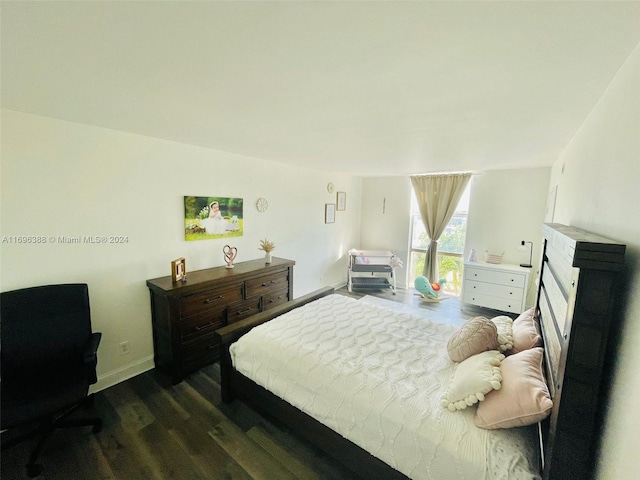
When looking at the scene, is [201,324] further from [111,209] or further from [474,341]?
[474,341]

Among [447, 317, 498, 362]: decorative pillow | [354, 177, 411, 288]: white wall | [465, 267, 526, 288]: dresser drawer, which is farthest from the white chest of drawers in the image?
[447, 317, 498, 362]: decorative pillow

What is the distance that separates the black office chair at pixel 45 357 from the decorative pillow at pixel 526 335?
290cm

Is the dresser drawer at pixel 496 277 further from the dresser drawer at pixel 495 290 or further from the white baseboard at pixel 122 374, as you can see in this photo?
the white baseboard at pixel 122 374

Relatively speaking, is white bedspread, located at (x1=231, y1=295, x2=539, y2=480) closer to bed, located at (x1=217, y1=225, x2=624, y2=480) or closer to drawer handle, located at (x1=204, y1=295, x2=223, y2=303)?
bed, located at (x1=217, y1=225, x2=624, y2=480)

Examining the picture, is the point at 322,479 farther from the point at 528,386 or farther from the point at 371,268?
the point at 371,268

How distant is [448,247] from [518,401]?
13.3 feet

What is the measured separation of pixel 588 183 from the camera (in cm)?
149

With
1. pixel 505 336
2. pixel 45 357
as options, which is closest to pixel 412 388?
pixel 505 336

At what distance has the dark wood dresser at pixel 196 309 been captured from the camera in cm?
241

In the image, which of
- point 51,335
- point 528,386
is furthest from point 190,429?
point 528,386

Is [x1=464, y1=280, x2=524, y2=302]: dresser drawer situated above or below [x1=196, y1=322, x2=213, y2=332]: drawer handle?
above

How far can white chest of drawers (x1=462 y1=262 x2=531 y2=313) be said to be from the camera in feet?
12.5

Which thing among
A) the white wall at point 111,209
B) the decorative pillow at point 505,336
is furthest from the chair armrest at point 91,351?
the decorative pillow at point 505,336

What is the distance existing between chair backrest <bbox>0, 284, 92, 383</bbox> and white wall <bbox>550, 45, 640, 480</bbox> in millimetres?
3008
